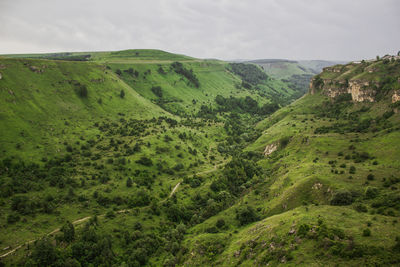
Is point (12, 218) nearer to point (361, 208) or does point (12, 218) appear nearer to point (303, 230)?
point (303, 230)

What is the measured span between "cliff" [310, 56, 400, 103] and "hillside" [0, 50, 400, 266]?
97cm

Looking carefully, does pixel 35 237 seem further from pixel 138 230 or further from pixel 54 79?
pixel 54 79

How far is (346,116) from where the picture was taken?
14250cm

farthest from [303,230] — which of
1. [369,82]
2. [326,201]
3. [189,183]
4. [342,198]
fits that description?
[369,82]

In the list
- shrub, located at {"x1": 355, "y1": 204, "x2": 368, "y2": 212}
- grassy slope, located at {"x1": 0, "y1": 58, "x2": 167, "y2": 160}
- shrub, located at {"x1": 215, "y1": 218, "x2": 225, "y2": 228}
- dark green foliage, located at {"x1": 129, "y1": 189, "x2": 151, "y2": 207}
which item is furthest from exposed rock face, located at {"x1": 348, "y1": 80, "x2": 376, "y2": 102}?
grassy slope, located at {"x1": 0, "y1": 58, "x2": 167, "y2": 160}

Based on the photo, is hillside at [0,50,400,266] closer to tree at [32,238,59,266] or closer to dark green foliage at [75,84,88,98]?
tree at [32,238,59,266]

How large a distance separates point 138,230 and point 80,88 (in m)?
137

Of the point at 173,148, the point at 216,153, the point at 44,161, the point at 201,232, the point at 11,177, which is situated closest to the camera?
the point at 201,232

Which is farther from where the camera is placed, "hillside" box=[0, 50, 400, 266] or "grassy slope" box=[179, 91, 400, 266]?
"hillside" box=[0, 50, 400, 266]

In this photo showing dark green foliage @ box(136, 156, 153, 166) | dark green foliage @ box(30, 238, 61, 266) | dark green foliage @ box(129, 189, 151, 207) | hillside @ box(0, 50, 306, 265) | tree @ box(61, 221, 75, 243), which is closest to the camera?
dark green foliage @ box(30, 238, 61, 266)

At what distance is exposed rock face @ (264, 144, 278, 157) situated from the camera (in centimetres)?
14032

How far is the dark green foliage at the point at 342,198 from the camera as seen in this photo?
6411 centimetres

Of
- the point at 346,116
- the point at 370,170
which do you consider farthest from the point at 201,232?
the point at 346,116

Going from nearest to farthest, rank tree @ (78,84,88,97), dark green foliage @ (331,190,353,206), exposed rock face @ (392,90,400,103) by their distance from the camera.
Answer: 1. dark green foliage @ (331,190,353,206)
2. exposed rock face @ (392,90,400,103)
3. tree @ (78,84,88,97)
